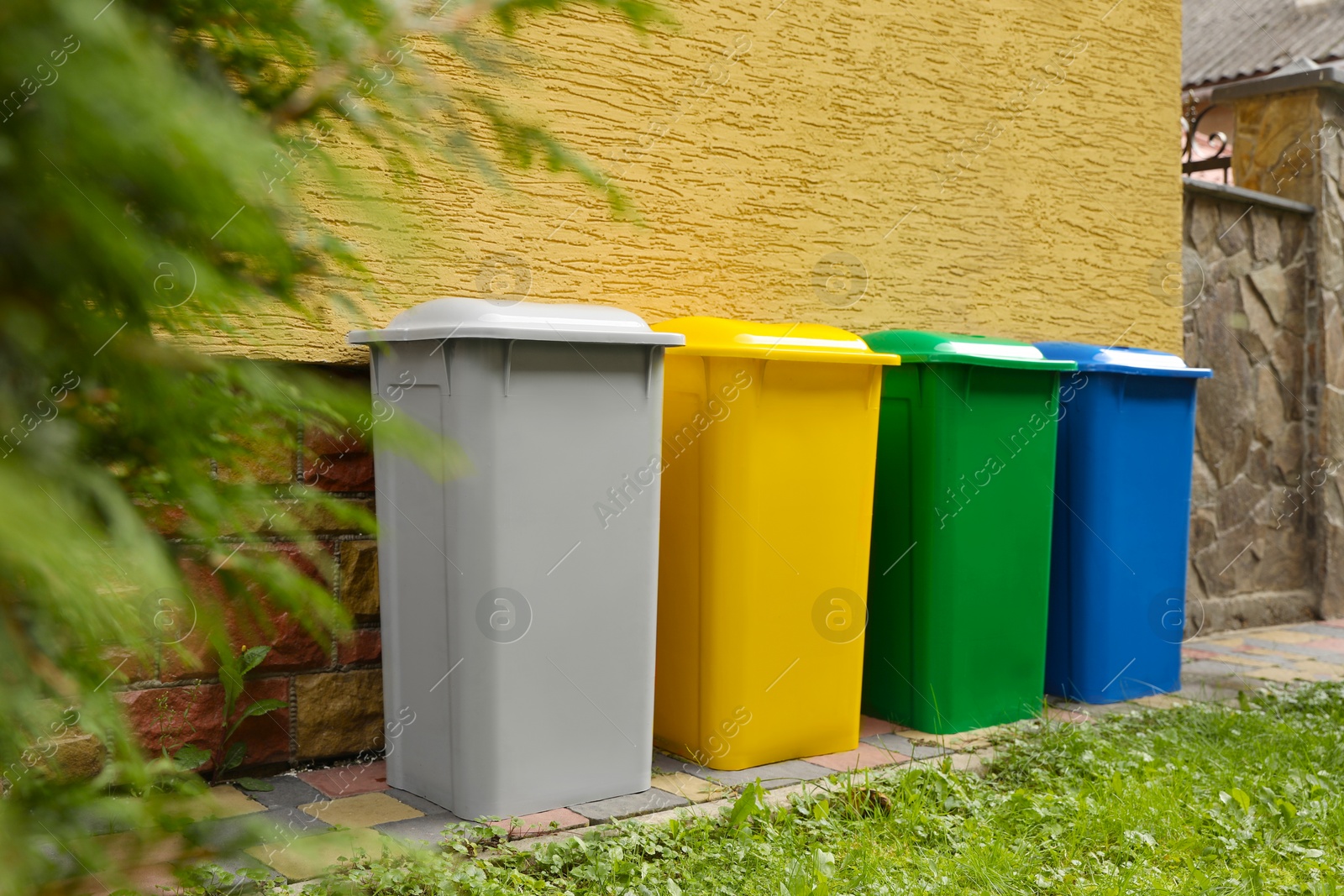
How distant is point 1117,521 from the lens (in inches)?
178

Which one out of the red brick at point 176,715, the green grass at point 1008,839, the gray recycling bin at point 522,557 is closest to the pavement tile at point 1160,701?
the green grass at point 1008,839

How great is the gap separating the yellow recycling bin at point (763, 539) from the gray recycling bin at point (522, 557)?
25cm

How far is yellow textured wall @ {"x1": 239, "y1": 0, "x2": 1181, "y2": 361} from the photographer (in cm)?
402

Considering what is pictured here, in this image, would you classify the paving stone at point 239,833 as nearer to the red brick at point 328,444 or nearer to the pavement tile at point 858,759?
the red brick at point 328,444

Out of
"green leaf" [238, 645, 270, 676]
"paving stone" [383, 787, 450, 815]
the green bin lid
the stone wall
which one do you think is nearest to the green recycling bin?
the green bin lid

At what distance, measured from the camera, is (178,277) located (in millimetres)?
676

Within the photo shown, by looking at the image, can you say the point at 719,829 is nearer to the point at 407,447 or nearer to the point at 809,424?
the point at 809,424

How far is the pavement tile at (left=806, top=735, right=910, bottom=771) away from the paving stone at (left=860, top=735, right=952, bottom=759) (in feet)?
0.10

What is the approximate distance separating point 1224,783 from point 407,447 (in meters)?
3.41

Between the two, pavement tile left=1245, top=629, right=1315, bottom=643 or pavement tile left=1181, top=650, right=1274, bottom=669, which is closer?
pavement tile left=1181, top=650, right=1274, bottom=669

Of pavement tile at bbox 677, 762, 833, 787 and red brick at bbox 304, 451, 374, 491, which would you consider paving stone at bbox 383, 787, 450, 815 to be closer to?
pavement tile at bbox 677, 762, 833, 787

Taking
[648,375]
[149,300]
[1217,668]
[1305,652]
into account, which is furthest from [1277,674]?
[149,300]

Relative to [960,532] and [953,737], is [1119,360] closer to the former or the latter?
[960,532]

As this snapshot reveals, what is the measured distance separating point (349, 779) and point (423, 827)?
54 centimetres
